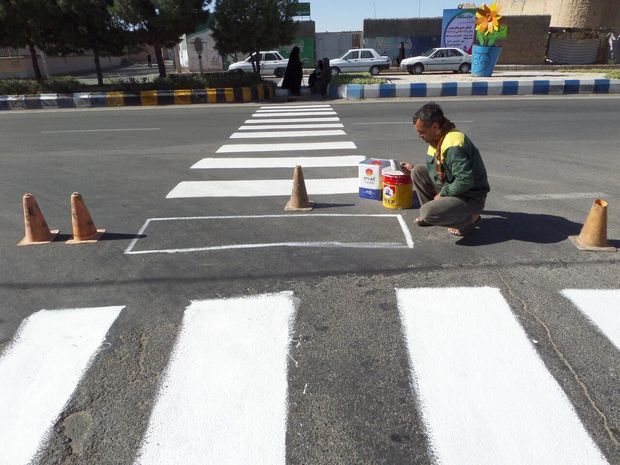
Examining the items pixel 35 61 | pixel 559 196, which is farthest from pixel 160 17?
pixel 559 196

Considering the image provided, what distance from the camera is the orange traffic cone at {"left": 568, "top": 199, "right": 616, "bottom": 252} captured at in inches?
179

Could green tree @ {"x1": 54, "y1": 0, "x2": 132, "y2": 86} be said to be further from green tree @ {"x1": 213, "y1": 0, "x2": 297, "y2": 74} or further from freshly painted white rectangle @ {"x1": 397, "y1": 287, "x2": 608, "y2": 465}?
freshly painted white rectangle @ {"x1": 397, "y1": 287, "x2": 608, "y2": 465}

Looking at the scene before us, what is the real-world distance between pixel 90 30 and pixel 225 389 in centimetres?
2162

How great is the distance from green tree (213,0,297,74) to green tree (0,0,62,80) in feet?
21.3

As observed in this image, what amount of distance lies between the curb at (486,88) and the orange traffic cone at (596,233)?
15.4 metres

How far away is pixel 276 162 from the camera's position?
28.5 ft

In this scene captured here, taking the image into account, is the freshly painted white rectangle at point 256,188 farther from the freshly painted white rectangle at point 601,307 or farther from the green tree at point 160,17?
the green tree at point 160,17

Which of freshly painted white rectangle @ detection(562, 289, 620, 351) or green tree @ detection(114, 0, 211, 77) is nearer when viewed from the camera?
freshly painted white rectangle @ detection(562, 289, 620, 351)

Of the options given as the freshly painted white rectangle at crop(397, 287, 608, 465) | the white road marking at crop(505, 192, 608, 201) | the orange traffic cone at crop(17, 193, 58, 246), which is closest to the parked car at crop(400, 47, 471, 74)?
the white road marking at crop(505, 192, 608, 201)

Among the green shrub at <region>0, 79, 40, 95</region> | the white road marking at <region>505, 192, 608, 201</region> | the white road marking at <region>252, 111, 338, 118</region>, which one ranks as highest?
the green shrub at <region>0, 79, 40, 95</region>

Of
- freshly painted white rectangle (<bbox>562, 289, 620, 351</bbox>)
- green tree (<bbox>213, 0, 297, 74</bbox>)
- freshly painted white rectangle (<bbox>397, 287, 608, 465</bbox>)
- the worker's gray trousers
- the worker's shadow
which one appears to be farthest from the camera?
green tree (<bbox>213, 0, 297, 74</bbox>)

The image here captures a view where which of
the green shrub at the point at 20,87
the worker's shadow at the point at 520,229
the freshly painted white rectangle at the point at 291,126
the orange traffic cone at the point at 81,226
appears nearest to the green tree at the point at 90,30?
the green shrub at the point at 20,87

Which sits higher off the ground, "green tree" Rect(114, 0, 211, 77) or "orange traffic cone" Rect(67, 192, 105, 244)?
"green tree" Rect(114, 0, 211, 77)

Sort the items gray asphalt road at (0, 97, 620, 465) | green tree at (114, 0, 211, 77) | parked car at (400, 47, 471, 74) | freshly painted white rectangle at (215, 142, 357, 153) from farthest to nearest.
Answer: parked car at (400, 47, 471, 74) → green tree at (114, 0, 211, 77) → freshly painted white rectangle at (215, 142, 357, 153) → gray asphalt road at (0, 97, 620, 465)
